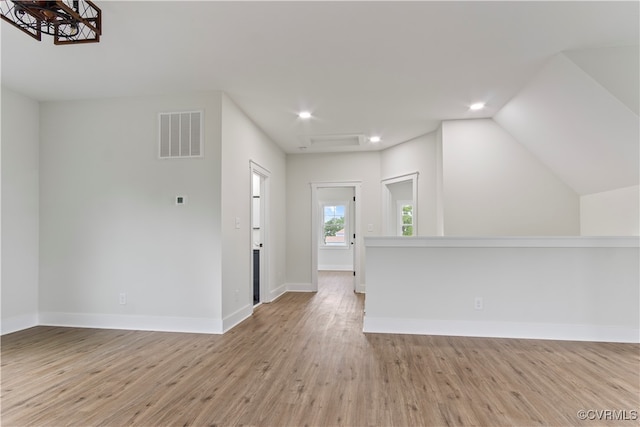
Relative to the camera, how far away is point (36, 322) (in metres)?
4.08

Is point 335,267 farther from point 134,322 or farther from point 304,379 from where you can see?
point 304,379

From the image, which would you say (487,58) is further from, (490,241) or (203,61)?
(203,61)

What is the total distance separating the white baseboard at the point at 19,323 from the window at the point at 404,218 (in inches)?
291

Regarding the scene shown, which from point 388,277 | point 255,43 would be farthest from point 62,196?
point 388,277

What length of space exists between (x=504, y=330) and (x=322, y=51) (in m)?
3.36

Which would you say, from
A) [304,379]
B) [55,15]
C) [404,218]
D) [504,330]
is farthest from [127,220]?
[404,218]

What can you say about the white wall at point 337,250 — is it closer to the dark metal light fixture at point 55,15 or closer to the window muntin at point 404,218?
the window muntin at point 404,218

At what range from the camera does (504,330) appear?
3.66 m

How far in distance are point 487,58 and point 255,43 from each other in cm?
205

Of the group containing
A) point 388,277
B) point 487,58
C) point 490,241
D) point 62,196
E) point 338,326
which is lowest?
point 338,326

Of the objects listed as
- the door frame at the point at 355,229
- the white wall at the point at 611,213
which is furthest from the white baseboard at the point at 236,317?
the white wall at the point at 611,213

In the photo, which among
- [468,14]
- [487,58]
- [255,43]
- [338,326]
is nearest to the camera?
[468,14]

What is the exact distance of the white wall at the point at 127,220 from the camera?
12.5 ft

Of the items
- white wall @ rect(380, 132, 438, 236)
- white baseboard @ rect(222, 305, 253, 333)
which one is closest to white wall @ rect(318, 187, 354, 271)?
white wall @ rect(380, 132, 438, 236)
